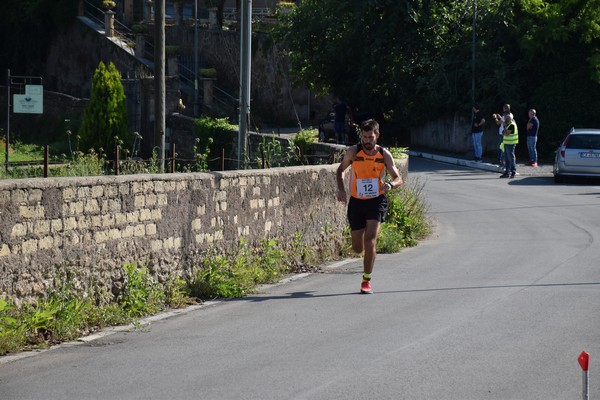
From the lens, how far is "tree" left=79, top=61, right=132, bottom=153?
36594 millimetres

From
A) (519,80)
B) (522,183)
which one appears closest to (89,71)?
(519,80)

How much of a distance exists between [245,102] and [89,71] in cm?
3232

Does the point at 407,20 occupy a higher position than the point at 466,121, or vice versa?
the point at 407,20

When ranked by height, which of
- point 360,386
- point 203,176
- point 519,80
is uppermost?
point 519,80

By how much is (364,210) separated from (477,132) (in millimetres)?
21719

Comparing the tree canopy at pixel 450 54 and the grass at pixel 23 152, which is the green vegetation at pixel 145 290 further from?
the grass at pixel 23 152

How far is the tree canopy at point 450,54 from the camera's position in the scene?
1371 inches

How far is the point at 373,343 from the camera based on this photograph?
29.4 ft

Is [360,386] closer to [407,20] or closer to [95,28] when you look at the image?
[407,20]

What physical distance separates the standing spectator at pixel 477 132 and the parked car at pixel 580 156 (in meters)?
5.05

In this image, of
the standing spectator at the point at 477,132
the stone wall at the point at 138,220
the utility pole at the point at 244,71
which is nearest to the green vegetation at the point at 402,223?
the stone wall at the point at 138,220

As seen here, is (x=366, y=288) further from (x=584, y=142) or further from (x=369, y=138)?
(x=584, y=142)

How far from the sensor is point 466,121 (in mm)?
36688

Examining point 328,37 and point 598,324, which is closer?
point 598,324
